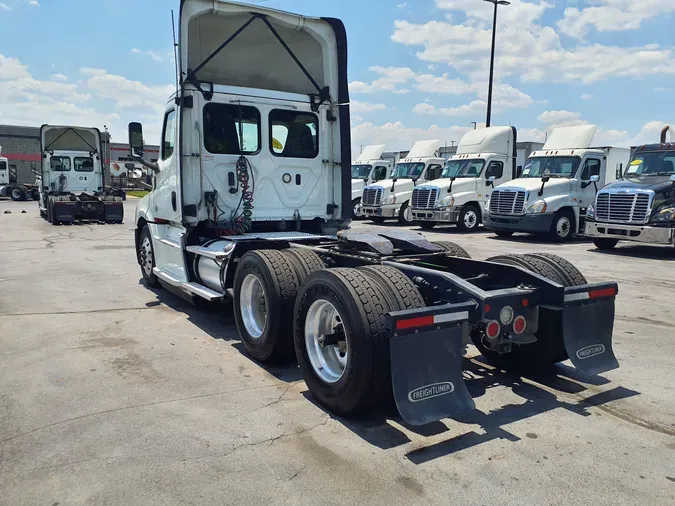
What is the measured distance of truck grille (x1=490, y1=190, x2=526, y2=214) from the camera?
1633 cm

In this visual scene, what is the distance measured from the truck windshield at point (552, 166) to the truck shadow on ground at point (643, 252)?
9.54 ft

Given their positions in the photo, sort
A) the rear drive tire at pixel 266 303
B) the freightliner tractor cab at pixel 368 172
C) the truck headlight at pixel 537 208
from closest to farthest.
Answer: the rear drive tire at pixel 266 303
the truck headlight at pixel 537 208
the freightliner tractor cab at pixel 368 172

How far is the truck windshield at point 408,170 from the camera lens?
874 inches

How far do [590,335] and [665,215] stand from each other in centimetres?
988

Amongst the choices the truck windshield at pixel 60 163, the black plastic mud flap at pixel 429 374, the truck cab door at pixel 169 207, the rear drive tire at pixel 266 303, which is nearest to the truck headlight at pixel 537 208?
the truck cab door at pixel 169 207

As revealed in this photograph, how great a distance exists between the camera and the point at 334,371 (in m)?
4.19

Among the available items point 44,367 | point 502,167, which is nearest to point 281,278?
point 44,367

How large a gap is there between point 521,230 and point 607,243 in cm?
259

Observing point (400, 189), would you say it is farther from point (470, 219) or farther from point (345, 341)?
point (345, 341)

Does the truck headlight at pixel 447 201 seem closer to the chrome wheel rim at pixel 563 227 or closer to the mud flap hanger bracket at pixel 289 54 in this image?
the chrome wheel rim at pixel 563 227

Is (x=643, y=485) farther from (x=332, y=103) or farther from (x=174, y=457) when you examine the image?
(x=332, y=103)

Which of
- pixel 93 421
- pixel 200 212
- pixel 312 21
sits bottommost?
pixel 93 421

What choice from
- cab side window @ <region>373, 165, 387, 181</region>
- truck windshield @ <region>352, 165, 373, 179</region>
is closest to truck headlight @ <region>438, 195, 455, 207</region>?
cab side window @ <region>373, 165, 387, 181</region>

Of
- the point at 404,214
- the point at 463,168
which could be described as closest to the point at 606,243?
the point at 463,168
